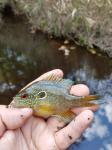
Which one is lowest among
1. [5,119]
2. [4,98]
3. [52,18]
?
[4,98]

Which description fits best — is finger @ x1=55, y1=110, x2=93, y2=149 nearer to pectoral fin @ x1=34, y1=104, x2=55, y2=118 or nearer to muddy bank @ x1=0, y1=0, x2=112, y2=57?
pectoral fin @ x1=34, y1=104, x2=55, y2=118

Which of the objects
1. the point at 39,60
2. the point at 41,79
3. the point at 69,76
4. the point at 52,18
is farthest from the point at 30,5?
the point at 41,79

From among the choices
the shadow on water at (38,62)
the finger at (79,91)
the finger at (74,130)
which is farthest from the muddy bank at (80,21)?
the finger at (74,130)

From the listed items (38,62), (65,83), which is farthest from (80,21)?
(65,83)

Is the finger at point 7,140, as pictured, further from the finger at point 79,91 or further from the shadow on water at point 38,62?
the shadow on water at point 38,62

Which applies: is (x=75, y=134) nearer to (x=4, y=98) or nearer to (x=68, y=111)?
(x=68, y=111)

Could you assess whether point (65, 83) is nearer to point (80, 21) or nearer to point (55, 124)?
point (55, 124)
